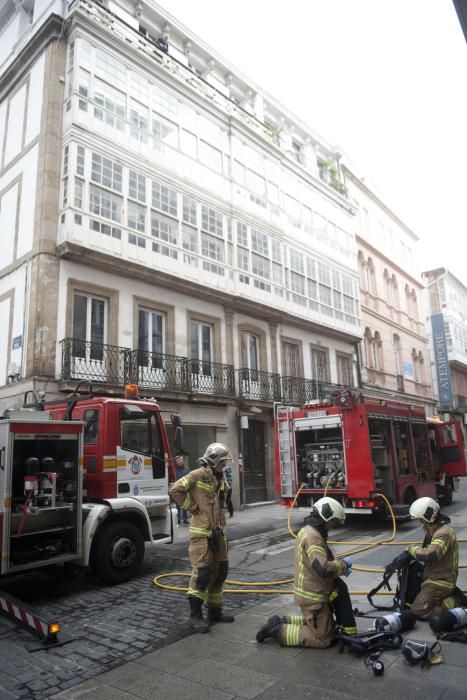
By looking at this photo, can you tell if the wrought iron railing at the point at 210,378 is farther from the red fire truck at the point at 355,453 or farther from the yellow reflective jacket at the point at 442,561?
the yellow reflective jacket at the point at 442,561

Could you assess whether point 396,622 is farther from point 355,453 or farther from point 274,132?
point 274,132

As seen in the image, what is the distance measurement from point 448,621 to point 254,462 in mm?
14474

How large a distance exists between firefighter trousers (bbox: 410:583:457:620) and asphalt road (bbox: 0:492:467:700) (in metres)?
2.01

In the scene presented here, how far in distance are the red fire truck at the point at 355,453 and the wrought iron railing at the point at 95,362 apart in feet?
15.2

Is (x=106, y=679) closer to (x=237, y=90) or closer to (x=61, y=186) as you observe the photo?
(x=61, y=186)

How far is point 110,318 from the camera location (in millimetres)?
14711

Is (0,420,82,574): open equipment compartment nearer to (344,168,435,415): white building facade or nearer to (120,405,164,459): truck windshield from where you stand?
(120,405,164,459): truck windshield

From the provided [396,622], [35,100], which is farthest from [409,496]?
[35,100]

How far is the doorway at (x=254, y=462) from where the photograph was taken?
1840 centimetres

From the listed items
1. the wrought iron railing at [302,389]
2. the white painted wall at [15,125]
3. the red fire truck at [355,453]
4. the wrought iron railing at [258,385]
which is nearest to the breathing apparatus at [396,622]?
the red fire truck at [355,453]

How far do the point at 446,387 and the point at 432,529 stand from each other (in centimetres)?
3137

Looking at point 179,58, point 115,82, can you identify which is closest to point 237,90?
point 179,58

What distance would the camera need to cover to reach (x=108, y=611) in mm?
5969

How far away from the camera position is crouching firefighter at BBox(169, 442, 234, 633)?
5.14 meters
